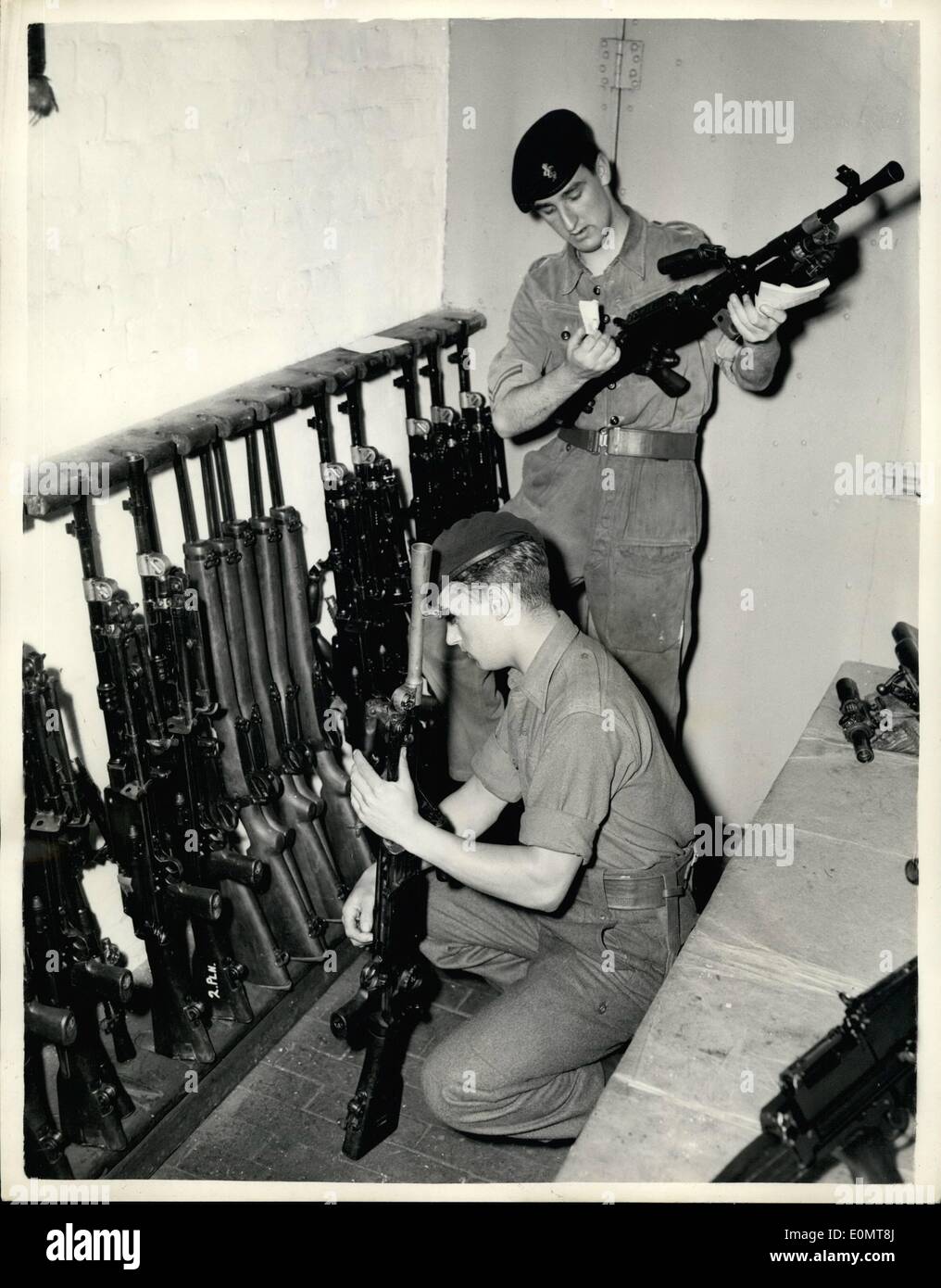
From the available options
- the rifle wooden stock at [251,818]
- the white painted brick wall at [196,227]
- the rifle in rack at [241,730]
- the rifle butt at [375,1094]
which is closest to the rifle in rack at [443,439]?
the white painted brick wall at [196,227]

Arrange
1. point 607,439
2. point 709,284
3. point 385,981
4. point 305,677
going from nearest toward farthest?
point 385,981 → point 709,284 → point 305,677 → point 607,439

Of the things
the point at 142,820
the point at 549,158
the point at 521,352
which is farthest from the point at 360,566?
the point at 549,158

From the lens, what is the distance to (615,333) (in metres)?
3.47

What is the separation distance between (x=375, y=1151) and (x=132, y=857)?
994 millimetres

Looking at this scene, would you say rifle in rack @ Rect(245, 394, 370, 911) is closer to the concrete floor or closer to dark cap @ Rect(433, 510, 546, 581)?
the concrete floor

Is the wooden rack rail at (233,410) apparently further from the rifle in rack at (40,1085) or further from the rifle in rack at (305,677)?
the rifle in rack at (40,1085)

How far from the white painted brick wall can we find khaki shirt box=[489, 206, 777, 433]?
480mm

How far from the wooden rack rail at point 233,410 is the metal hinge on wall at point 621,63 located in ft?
3.04

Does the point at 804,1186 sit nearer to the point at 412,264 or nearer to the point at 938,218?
the point at 938,218

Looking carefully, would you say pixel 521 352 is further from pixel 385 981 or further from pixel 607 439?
pixel 385 981

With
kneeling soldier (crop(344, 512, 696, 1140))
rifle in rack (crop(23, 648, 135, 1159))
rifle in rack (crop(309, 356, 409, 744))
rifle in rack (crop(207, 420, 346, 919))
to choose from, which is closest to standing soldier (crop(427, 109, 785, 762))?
rifle in rack (crop(309, 356, 409, 744))

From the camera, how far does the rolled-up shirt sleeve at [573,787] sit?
263cm

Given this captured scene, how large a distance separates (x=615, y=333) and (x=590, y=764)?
1.45m

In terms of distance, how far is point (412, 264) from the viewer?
4.07 meters
